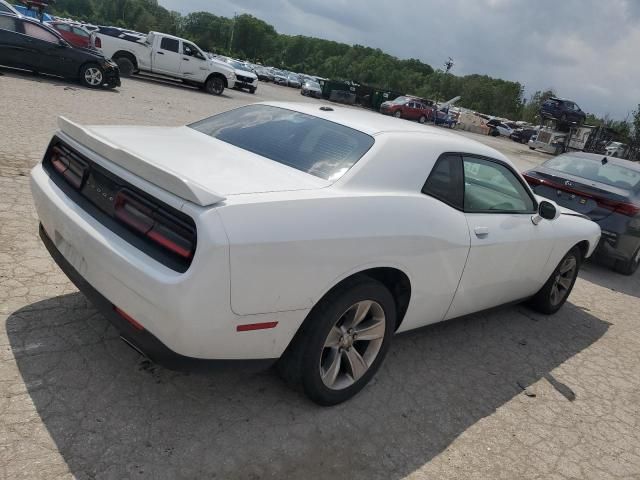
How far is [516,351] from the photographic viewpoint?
13.7ft

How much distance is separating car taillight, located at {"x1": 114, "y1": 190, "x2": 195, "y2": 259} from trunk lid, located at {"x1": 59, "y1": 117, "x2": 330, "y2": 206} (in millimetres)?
115

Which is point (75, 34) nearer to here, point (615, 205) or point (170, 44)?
point (170, 44)

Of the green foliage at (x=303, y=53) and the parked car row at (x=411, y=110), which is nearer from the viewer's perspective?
the parked car row at (x=411, y=110)

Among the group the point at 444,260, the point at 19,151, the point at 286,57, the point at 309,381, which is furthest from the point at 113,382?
the point at 286,57

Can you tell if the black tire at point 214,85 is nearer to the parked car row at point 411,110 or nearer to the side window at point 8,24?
the side window at point 8,24

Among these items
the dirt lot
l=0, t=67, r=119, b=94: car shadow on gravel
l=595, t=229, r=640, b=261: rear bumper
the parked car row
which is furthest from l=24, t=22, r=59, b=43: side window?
the parked car row

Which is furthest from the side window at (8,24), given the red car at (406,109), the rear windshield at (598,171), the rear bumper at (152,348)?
the red car at (406,109)

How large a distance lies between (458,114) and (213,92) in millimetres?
29944

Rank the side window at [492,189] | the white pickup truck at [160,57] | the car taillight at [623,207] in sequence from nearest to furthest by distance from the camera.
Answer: the side window at [492,189] → the car taillight at [623,207] → the white pickup truck at [160,57]

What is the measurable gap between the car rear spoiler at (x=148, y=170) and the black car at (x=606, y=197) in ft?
19.3

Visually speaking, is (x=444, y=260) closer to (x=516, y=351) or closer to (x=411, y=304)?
(x=411, y=304)

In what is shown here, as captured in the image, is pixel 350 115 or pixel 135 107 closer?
pixel 350 115

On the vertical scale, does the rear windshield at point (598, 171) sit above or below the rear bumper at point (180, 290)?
above

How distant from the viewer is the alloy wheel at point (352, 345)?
9.30ft
